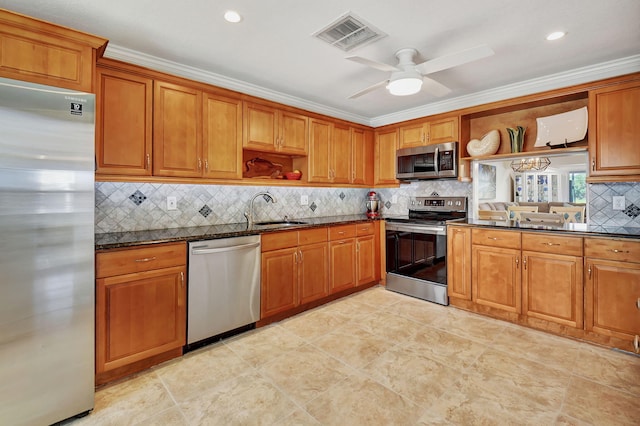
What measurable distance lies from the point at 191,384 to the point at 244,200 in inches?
75.3

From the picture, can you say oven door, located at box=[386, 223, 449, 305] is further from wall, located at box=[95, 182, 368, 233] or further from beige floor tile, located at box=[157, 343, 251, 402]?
beige floor tile, located at box=[157, 343, 251, 402]

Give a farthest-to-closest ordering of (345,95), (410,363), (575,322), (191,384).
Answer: (345,95)
(575,322)
(410,363)
(191,384)

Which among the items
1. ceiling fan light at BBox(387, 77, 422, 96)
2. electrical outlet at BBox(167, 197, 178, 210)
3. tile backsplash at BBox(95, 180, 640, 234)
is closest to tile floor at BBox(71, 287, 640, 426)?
tile backsplash at BBox(95, 180, 640, 234)

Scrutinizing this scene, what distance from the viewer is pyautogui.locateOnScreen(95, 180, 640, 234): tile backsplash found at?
8.71ft

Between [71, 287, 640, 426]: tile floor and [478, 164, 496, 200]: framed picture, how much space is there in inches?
59.1

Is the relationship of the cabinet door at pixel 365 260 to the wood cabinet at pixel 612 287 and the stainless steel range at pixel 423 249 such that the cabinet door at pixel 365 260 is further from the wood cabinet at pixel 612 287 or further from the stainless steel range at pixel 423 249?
the wood cabinet at pixel 612 287

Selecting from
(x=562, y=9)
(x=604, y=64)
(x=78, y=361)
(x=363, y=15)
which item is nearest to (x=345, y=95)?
(x=363, y=15)

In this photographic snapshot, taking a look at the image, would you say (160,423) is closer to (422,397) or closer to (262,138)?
(422,397)

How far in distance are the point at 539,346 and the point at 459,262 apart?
1.05m

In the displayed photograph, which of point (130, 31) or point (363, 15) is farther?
point (130, 31)

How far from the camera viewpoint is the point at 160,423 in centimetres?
172

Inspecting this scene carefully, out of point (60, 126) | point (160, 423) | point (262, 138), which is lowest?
point (160, 423)

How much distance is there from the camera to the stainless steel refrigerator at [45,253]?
1573 mm

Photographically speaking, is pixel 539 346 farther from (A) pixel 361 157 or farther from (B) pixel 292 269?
(A) pixel 361 157
